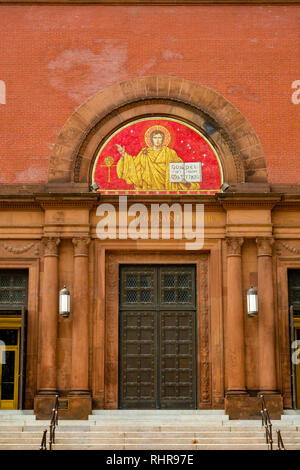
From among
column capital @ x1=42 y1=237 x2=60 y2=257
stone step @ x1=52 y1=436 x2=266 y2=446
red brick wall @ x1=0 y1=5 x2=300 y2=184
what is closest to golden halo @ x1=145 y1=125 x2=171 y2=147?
red brick wall @ x1=0 y1=5 x2=300 y2=184

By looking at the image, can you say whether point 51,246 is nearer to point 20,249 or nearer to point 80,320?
point 20,249

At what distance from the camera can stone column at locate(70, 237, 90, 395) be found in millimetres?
21047

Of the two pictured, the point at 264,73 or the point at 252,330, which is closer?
the point at 252,330

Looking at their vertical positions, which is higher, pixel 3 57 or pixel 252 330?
pixel 3 57

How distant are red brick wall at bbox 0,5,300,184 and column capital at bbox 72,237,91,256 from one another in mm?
2151

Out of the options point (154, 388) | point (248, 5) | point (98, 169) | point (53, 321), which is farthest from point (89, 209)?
point (248, 5)

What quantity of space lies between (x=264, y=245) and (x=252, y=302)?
166 cm

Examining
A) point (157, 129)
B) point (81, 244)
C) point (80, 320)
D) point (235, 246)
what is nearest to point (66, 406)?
point (80, 320)

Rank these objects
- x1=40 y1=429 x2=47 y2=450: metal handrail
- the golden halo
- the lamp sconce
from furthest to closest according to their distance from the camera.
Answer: the golden halo, the lamp sconce, x1=40 y1=429 x2=47 y2=450: metal handrail

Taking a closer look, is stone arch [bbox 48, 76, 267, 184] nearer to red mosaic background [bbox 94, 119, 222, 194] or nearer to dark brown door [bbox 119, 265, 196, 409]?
red mosaic background [bbox 94, 119, 222, 194]

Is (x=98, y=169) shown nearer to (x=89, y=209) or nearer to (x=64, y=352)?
(x=89, y=209)

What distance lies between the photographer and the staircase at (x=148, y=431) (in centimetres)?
1776

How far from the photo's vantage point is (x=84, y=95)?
2270cm

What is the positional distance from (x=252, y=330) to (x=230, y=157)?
479 centimetres
